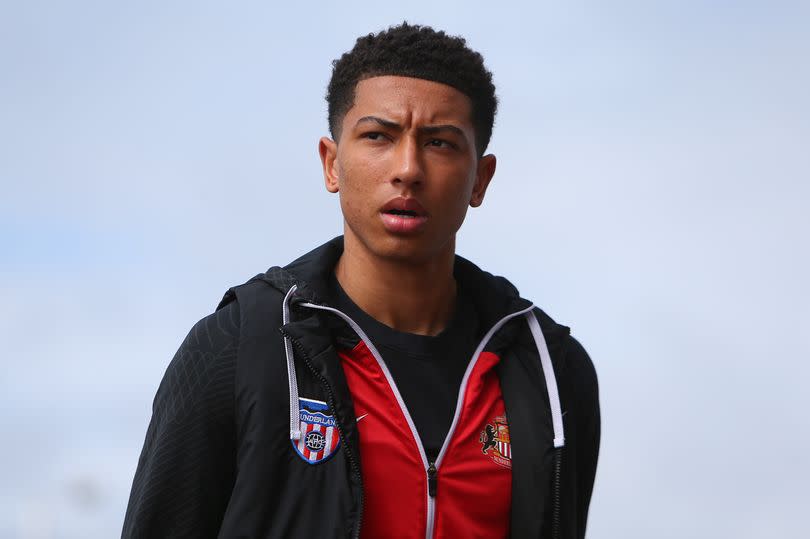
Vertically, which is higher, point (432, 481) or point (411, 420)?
point (411, 420)

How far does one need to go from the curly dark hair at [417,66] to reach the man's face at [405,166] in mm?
52

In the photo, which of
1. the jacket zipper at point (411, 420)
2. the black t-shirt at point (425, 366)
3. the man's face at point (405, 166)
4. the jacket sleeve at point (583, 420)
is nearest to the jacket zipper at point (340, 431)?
the jacket zipper at point (411, 420)

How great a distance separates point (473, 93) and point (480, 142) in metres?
0.23

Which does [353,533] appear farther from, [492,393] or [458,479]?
[492,393]

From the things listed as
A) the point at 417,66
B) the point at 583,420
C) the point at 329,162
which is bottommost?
the point at 583,420

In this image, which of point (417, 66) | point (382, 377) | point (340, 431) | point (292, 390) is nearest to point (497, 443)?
point (382, 377)

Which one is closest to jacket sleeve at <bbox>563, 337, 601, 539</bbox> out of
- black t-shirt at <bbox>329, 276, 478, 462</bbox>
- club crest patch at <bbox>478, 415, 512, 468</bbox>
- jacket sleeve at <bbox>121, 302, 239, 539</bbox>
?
club crest patch at <bbox>478, 415, 512, 468</bbox>

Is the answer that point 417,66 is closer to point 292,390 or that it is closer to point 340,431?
point 292,390

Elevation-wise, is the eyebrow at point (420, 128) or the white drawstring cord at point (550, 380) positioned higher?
the eyebrow at point (420, 128)

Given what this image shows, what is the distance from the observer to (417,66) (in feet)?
17.4

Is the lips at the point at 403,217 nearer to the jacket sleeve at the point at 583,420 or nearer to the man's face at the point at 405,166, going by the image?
the man's face at the point at 405,166

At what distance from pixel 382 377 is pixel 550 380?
0.80m

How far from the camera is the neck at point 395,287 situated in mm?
5301

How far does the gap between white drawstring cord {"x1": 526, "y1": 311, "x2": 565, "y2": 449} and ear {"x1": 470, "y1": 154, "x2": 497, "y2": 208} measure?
580 mm
